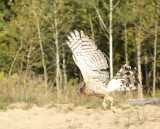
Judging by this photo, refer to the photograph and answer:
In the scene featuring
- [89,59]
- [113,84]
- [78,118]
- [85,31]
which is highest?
[85,31]

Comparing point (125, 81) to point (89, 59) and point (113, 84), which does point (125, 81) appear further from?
point (89, 59)

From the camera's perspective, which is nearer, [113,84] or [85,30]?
[113,84]

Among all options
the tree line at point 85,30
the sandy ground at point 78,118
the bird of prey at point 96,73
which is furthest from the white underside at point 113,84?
the tree line at point 85,30

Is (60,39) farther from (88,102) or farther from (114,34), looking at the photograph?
(88,102)

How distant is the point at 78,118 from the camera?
1013 centimetres

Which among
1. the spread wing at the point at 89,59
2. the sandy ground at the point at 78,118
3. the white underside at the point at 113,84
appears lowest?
the sandy ground at the point at 78,118

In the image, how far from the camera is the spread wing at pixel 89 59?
4358mm

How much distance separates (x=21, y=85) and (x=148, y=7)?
9213 mm

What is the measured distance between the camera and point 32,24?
23.3 m

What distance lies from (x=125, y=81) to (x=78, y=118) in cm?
577

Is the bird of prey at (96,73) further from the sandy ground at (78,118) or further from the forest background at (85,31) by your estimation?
the forest background at (85,31)

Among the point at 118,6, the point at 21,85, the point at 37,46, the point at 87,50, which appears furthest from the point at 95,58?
the point at 37,46

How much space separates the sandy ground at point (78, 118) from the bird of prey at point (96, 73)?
360cm

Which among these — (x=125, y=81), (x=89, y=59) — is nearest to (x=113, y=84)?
(x=125, y=81)
